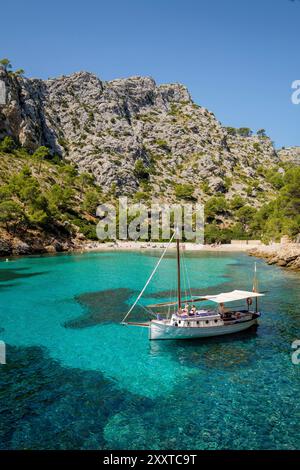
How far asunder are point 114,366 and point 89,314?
51.4 ft

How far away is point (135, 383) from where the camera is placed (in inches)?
948

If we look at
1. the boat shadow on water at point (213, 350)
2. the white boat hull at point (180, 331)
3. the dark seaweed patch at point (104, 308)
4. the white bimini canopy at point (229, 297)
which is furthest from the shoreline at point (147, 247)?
the boat shadow on water at point (213, 350)

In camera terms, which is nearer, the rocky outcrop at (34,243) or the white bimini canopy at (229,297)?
the white bimini canopy at (229,297)

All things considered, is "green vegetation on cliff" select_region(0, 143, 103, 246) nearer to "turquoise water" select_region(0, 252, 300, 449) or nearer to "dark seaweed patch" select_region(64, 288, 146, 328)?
"dark seaweed patch" select_region(64, 288, 146, 328)

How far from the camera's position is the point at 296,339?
105 feet

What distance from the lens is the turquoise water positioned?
18.0 meters

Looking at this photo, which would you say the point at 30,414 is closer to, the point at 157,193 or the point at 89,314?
the point at 89,314

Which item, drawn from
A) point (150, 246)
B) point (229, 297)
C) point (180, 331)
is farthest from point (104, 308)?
point (150, 246)

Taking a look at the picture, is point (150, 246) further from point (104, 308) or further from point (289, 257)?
point (104, 308)

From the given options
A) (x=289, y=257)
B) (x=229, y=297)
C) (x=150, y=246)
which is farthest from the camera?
(x=150, y=246)

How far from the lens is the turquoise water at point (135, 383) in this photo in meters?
18.0

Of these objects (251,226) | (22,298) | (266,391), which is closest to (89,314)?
(22,298)

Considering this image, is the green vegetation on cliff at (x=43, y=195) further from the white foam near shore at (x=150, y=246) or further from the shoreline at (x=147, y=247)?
the shoreline at (x=147, y=247)

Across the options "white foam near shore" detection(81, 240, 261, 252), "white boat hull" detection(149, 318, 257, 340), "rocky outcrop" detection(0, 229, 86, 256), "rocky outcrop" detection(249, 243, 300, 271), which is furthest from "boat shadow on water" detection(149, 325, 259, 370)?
"white foam near shore" detection(81, 240, 261, 252)
